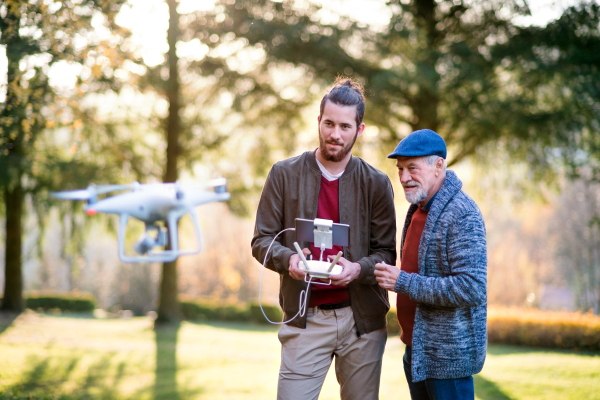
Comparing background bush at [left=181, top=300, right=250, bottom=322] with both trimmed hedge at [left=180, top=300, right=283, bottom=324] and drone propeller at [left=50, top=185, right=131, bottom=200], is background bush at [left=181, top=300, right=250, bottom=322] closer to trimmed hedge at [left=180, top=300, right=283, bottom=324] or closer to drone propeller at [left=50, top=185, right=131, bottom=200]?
trimmed hedge at [left=180, top=300, right=283, bottom=324]

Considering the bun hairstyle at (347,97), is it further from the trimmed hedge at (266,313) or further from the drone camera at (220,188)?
the trimmed hedge at (266,313)

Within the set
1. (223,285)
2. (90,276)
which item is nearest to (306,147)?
(223,285)

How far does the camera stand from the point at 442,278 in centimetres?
223

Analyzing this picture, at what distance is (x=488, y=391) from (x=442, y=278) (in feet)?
14.2

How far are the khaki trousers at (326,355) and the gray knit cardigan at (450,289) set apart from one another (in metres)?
0.41

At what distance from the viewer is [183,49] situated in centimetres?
1146

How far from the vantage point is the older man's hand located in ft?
7.65

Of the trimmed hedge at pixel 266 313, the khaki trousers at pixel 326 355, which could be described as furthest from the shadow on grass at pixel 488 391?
the trimmed hedge at pixel 266 313

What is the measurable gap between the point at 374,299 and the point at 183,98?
10362 mm

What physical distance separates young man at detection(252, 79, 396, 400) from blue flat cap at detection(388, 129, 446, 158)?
0.30 m

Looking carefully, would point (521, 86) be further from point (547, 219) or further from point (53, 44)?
point (547, 219)

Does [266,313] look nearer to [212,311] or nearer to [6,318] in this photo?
[212,311]

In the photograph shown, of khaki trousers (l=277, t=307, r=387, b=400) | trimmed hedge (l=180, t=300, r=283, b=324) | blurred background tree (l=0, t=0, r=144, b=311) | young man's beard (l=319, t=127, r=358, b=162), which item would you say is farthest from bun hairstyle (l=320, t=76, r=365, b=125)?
trimmed hedge (l=180, t=300, r=283, b=324)

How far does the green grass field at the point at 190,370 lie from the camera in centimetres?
590
